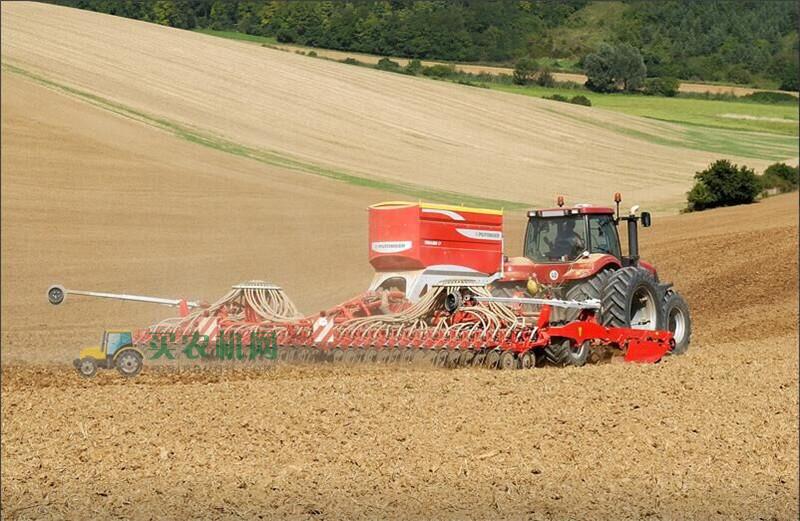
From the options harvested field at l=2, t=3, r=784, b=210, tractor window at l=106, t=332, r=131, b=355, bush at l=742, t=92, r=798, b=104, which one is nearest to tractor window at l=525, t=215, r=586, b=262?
harvested field at l=2, t=3, r=784, b=210

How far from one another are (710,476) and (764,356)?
19.7ft

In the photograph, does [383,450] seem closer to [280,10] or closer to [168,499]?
[168,499]

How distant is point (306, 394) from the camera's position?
9625 millimetres

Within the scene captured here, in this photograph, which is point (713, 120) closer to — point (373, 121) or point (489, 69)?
point (489, 69)

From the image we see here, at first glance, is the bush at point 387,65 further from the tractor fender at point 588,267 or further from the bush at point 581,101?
the tractor fender at point 588,267

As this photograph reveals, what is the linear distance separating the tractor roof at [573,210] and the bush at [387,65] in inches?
92.5

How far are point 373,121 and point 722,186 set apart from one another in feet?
18.2

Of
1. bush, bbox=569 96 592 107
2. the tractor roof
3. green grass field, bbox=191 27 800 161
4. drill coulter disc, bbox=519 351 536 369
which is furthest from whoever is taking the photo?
green grass field, bbox=191 27 800 161

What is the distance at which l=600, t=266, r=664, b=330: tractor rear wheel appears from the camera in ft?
40.9

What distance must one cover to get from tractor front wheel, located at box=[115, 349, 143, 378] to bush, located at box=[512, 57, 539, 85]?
559 centimetres

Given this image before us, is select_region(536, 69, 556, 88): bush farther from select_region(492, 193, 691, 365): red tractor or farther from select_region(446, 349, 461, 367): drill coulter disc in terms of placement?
select_region(446, 349, 461, 367): drill coulter disc

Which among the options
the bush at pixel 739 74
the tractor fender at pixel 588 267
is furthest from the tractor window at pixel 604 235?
the bush at pixel 739 74

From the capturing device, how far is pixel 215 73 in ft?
44.3

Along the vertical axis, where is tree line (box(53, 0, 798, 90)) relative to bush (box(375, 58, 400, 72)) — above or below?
above
